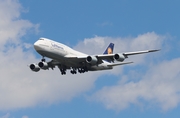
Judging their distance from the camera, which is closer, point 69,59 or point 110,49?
point 69,59

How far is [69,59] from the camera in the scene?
106 meters

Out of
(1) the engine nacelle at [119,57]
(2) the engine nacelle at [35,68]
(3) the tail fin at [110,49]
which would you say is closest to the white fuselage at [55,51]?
(2) the engine nacelle at [35,68]

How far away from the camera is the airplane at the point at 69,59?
103312 millimetres

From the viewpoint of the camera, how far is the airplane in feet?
339

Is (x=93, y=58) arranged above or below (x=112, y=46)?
below

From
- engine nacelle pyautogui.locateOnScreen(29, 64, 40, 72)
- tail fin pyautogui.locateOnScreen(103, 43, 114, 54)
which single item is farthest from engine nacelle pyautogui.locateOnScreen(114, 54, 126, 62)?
tail fin pyautogui.locateOnScreen(103, 43, 114, 54)

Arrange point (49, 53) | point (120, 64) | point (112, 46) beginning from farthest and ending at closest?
1. point (112, 46)
2. point (120, 64)
3. point (49, 53)

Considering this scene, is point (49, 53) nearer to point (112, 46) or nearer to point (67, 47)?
point (67, 47)

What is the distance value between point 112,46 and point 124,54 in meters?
18.5

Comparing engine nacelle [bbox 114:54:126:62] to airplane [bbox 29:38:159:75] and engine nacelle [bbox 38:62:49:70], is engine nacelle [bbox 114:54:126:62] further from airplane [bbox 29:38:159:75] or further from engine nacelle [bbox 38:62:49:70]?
engine nacelle [bbox 38:62:49:70]

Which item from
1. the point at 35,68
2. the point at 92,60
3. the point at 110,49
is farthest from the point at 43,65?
the point at 110,49

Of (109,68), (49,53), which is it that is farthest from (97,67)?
(49,53)

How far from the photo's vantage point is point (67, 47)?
10725cm

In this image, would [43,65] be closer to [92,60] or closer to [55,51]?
[55,51]
